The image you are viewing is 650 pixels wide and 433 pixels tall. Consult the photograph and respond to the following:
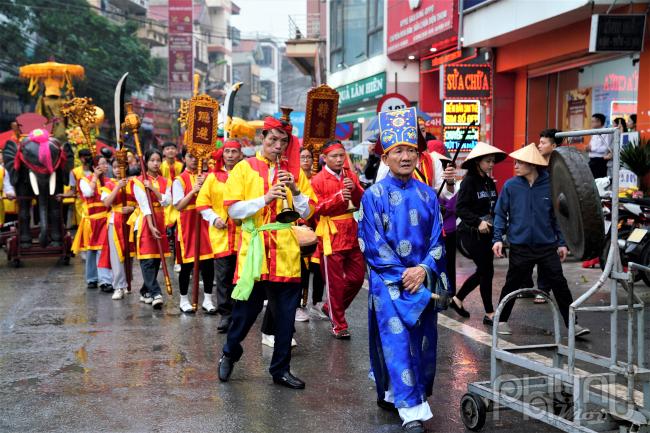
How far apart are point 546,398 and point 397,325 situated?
982 mm

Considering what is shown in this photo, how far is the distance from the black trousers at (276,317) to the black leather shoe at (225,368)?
35mm

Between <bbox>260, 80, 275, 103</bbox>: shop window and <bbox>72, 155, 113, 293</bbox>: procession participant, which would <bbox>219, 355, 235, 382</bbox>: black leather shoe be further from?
<bbox>260, 80, 275, 103</bbox>: shop window

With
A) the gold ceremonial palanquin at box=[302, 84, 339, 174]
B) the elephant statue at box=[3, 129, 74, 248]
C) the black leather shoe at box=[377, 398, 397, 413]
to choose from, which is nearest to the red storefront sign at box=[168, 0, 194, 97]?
the elephant statue at box=[3, 129, 74, 248]

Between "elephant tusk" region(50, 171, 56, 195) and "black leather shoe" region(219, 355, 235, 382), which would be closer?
"black leather shoe" region(219, 355, 235, 382)

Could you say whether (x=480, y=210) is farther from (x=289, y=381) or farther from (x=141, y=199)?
(x=141, y=199)

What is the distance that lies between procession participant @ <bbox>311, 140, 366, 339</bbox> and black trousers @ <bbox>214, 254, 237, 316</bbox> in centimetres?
105

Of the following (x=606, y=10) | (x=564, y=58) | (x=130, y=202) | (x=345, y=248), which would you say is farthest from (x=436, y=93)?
(x=345, y=248)

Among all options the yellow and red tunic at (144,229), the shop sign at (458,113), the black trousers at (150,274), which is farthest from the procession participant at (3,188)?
the shop sign at (458,113)

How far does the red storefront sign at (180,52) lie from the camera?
54.6m

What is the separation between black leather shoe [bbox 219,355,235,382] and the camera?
5926 millimetres

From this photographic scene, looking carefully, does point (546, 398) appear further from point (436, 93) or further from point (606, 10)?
point (436, 93)

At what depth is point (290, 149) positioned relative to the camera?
6031 millimetres

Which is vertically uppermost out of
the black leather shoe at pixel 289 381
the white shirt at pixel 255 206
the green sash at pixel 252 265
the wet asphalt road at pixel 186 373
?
the white shirt at pixel 255 206

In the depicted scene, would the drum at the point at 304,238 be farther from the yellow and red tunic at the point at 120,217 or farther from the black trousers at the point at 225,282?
the yellow and red tunic at the point at 120,217
